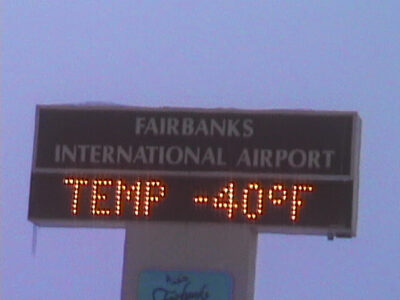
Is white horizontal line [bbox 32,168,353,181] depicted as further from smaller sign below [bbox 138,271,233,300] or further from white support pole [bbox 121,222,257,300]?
smaller sign below [bbox 138,271,233,300]

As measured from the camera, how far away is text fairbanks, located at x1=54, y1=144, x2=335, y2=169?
23.8 m

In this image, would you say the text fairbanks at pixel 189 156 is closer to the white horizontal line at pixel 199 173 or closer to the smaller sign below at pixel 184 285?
the white horizontal line at pixel 199 173

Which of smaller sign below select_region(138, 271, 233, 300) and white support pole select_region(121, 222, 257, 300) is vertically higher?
white support pole select_region(121, 222, 257, 300)

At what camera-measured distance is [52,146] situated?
24438 millimetres

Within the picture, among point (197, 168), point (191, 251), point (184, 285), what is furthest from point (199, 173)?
point (184, 285)

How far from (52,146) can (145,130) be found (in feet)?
3.55

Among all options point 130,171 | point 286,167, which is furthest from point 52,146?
point 286,167

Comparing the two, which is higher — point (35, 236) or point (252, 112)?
point (252, 112)

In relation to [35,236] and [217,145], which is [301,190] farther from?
[35,236]

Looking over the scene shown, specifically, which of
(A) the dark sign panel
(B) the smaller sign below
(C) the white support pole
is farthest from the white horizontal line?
(B) the smaller sign below

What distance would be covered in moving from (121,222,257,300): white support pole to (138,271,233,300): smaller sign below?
57 millimetres

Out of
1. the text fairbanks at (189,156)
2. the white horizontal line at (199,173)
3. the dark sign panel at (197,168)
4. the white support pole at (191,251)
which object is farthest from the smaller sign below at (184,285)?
the text fairbanks at (189,156)

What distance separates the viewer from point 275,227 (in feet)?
77.0

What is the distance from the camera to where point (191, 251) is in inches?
942
